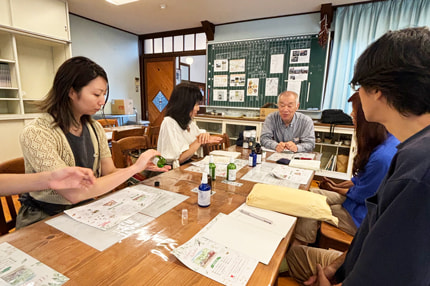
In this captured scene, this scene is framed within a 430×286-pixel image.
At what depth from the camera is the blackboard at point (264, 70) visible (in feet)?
12.2

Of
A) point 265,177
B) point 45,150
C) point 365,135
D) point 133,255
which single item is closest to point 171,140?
point 265,177

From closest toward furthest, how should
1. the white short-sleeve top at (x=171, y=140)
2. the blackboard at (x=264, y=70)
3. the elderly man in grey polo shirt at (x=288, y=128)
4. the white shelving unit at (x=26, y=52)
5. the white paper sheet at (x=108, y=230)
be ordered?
the white paper sheet at (x=108, y=230) → the white short-sleeve top at (x=171, y=140) → the elderly man in grey polo shirt at (x=288, y=128) → the white shelving unit at (x=26, y=52) → the blackboard at (x=264, y=70)

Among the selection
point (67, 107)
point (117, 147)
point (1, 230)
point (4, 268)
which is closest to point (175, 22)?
point (117, 147)

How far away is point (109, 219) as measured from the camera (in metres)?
0.85

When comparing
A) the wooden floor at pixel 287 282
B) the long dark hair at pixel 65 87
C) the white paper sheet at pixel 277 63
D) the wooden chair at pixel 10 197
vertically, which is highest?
the white paper sheet at pixel 277 63

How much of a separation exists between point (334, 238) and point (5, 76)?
432 centimetres

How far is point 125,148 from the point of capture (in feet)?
5.92

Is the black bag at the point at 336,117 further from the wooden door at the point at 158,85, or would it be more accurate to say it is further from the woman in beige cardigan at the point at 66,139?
the wooden door at the point at 158,85

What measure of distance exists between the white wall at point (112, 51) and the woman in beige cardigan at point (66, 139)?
3.81m

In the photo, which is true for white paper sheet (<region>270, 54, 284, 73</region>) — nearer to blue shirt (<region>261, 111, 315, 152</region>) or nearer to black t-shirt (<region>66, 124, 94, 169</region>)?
blue shirt (<region>261, 111, 315, 152</region>)

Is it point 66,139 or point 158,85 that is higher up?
point 158,85

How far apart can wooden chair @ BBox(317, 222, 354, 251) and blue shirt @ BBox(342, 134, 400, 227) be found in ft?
0.35

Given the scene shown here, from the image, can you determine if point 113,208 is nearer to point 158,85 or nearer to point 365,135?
point 365,135

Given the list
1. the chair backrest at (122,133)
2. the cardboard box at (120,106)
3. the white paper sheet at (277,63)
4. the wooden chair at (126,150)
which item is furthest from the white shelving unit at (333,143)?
the wooden chair at (126,150)
